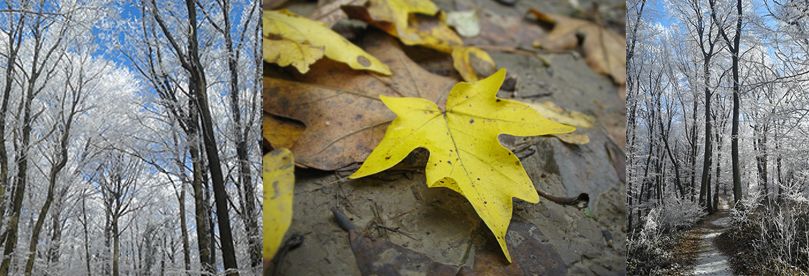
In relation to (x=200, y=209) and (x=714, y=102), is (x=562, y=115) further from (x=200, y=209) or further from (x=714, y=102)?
(x=200, y=209)

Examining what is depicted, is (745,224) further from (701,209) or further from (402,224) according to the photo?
(402,224)

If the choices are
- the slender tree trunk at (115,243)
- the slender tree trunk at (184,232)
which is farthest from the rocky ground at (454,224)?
the slender tree trunk at (115,243)

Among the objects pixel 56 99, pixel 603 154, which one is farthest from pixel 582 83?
pixel 56 99

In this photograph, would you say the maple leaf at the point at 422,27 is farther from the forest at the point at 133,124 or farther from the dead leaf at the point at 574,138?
the forest at the point at 133,124

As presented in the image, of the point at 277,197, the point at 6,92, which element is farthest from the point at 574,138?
the point at 6,92

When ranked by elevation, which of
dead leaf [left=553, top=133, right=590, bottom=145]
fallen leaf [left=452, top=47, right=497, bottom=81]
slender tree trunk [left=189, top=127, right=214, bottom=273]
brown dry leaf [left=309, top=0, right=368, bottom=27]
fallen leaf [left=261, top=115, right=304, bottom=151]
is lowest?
slender tree trunk [left=189, top=127, right=214, bottom=273]

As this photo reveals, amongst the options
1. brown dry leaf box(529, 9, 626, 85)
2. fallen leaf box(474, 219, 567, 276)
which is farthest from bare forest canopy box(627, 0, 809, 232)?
fallen leaf box(474, 219, 567, 276)

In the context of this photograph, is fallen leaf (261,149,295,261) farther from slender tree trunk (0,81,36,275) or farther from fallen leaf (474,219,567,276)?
slender tree trunk (0,81,36,275)
